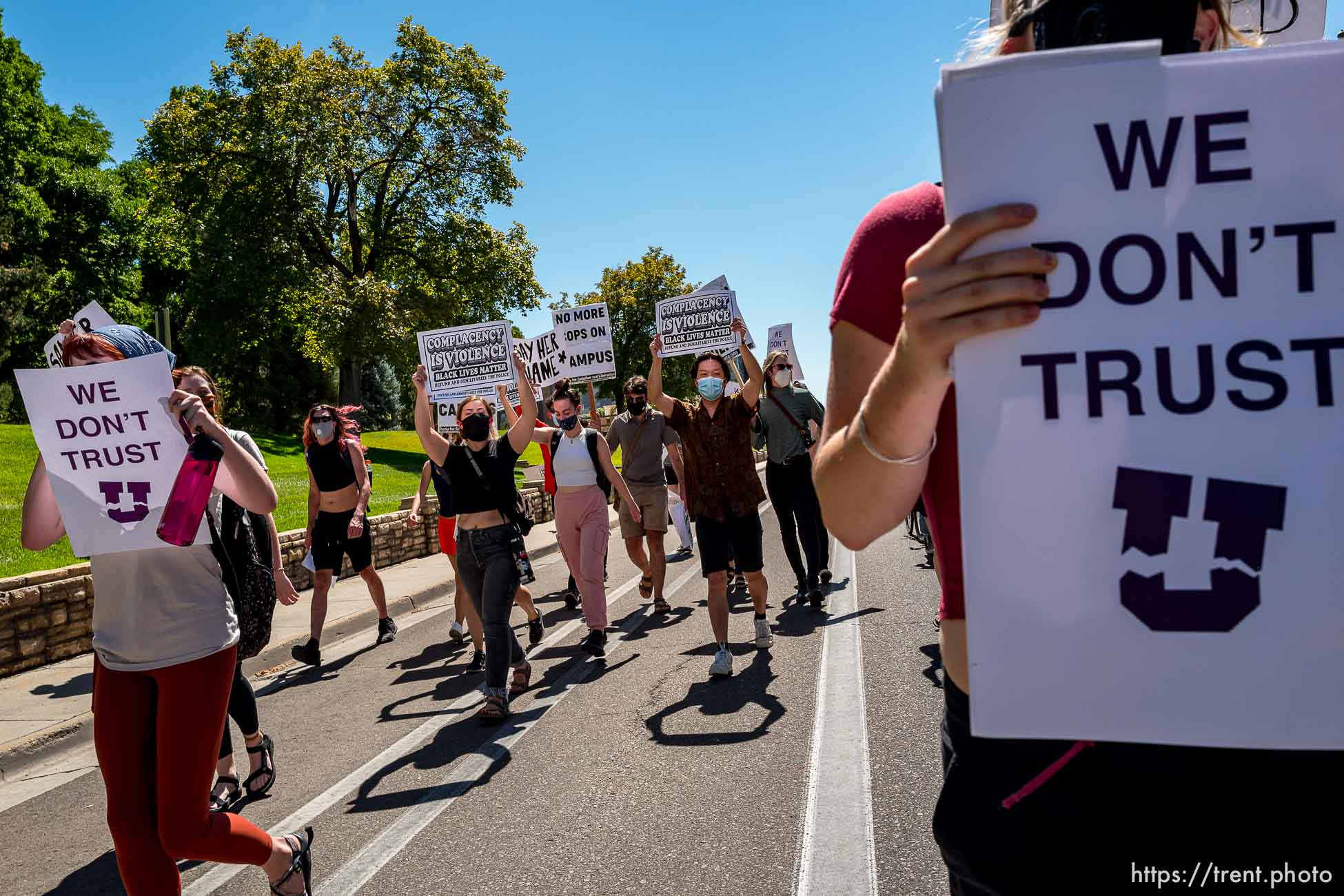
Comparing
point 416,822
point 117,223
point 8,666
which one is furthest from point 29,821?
point 117,223

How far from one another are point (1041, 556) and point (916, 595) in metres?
8.08

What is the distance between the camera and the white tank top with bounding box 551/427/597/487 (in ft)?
26.3

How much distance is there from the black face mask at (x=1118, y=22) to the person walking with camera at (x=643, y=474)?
8.29m

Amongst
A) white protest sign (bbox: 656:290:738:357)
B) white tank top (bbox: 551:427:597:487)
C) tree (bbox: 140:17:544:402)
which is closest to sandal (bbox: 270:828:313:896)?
white tank top (bbox: 551:427:597:487)

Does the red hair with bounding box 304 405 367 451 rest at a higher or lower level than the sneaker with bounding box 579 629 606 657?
higher

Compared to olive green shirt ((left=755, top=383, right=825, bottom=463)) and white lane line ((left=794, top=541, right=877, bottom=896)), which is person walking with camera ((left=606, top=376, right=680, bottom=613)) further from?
white lane line ((left=794, top=541, right=877, bottom=896))

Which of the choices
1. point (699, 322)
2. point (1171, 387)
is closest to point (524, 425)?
point (699, 322)

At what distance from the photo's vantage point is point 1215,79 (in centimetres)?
106

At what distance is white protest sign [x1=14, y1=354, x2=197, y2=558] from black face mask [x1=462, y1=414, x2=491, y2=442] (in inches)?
139

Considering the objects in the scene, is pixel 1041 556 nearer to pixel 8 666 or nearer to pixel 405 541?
pixel 8 666

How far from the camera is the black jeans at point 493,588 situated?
5934 millimetres

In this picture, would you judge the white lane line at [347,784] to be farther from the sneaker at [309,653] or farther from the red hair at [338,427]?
the red hair at [338,427]

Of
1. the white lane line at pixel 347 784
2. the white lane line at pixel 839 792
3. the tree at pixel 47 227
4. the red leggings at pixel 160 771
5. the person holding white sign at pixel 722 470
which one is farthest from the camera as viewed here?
A: the tree at pixel 47 227

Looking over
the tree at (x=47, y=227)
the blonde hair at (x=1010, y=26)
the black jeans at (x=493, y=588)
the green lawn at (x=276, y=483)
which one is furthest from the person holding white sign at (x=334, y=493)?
the tree at (x=47, y=227)
